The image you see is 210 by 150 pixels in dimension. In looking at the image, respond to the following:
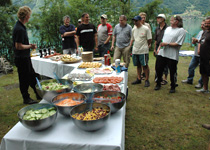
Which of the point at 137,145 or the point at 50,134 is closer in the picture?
the point at 50,134

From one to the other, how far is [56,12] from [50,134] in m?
7.69

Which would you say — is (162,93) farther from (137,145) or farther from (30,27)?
(30,27)

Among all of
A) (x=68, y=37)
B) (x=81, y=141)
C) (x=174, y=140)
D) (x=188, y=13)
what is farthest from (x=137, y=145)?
(x=188, y=13)

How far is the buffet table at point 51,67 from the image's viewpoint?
3.87 m

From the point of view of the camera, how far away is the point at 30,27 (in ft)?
26.0

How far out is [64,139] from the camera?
4.26ft

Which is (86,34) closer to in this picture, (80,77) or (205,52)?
(80,77)

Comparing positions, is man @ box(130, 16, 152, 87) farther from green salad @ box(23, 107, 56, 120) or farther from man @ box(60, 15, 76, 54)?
green salad @ box(23, 107, 56, 120)

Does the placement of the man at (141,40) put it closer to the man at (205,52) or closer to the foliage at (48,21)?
the man at (205,52)

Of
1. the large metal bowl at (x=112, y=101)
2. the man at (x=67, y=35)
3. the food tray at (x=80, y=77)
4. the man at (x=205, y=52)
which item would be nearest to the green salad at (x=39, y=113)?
the large metal bowl at (x=112, y=101)

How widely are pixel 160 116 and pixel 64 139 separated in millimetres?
2291

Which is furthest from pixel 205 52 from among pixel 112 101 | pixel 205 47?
pixel 112 101

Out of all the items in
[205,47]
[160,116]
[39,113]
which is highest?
[205,47]

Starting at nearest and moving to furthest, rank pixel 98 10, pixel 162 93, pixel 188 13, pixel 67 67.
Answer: pixel 67 67
pixel 162 93
pixel 98 10
pixel 188 13
